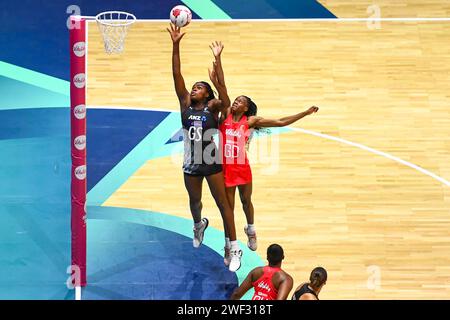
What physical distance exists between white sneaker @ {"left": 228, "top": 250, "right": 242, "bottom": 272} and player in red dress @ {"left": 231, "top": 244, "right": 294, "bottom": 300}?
74.6 inches

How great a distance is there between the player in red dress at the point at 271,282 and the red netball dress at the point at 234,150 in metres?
2.04

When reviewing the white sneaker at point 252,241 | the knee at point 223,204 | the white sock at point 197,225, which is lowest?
the white sneaker at point 252,241

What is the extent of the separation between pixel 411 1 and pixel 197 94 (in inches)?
239

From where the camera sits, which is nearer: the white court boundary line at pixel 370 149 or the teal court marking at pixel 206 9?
the white court boundary line at pixel 370 149

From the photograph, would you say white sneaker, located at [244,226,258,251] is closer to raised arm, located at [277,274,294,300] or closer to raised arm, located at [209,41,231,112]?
raised arm, located at [209,41,231,112]

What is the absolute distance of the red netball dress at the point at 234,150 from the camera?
11930mm

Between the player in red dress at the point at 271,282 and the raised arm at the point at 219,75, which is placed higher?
the raised arm at the point at 219,75

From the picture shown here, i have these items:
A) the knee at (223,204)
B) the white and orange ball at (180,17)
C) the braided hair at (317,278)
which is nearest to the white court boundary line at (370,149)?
the knee at (223,204)

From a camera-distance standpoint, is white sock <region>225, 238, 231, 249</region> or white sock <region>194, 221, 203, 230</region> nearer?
white sock <region>225, 238, 231, 249</region>

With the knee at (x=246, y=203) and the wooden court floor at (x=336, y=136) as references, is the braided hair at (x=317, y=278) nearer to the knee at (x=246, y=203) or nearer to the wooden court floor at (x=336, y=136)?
the wooden court floor at (x=336, y=136)

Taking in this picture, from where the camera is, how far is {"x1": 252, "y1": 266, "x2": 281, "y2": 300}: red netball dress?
10.0 metres

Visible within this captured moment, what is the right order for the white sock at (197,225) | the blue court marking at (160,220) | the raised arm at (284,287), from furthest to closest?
the blue court marking at (160,220) < the white sock at (197,225) < the raised arm at (284,287)

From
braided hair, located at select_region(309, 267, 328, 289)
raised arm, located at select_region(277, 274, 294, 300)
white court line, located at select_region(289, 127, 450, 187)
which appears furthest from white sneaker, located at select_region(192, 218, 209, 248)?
braided hair, located at select_region(309, 267, 328, 289)

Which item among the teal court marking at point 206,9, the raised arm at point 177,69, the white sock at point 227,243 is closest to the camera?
the raised arm at point 177,69
